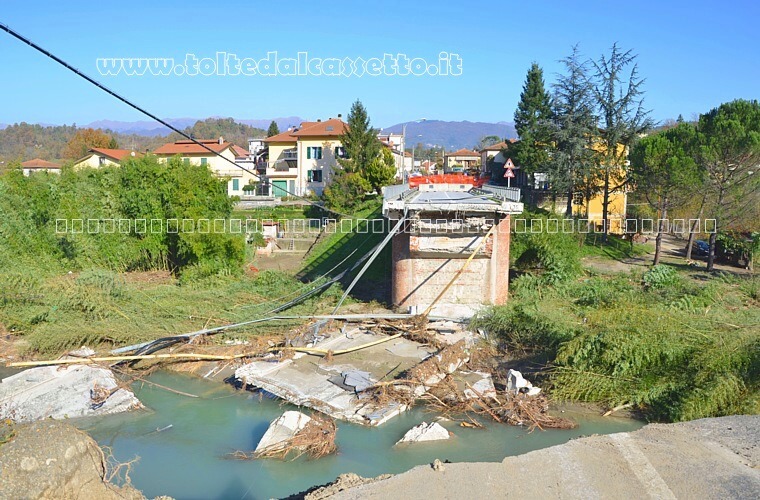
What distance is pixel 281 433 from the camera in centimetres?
890

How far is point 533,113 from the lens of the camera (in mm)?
37719

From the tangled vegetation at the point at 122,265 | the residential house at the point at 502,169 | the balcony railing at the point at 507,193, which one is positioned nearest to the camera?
the tangled vegetation at the point at 122,265

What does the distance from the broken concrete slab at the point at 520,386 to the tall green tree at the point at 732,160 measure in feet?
40.7

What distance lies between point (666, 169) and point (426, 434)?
15764 mm

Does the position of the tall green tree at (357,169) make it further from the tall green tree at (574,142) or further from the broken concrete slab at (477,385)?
the broken concrete slab at (477,385)

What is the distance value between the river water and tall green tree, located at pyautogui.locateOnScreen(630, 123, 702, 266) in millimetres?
13152

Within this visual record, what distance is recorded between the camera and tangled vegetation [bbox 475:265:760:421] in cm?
919

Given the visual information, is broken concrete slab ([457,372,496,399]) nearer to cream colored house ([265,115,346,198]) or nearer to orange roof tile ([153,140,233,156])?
cream colored house ([265,115,346,198])

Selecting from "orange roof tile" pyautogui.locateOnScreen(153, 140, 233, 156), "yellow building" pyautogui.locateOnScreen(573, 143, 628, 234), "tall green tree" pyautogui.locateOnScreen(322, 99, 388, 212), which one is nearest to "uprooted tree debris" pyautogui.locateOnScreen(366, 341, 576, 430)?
"yellow building" pyautogui.locateOnScreen(573, 143, 628, 234)

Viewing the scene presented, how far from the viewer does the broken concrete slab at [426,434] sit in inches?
358

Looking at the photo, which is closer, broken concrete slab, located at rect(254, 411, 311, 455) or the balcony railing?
broken concrete slab, located at rect(254, 411, 311, 455)

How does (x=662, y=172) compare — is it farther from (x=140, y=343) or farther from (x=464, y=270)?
(x=140, y=343)

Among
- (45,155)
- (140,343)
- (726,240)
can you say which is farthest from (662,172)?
(45,155)

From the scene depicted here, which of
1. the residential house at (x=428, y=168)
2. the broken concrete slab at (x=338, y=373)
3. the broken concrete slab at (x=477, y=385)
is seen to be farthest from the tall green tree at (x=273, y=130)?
the broken concrete slab at (x=477, y=385)
